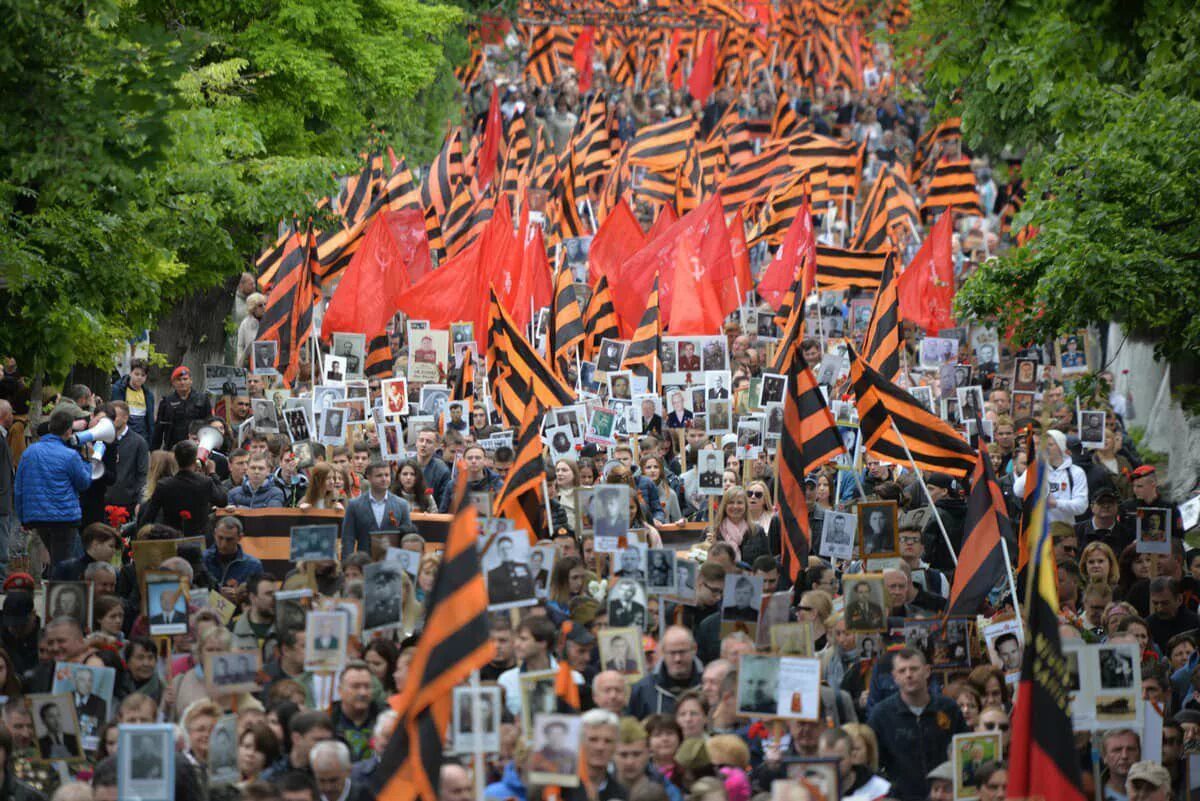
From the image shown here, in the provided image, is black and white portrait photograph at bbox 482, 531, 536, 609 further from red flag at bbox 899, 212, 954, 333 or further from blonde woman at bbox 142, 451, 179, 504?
red flag at bbox 899, 212, 954, 333

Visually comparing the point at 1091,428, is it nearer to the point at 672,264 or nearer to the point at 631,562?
the point at 672,264

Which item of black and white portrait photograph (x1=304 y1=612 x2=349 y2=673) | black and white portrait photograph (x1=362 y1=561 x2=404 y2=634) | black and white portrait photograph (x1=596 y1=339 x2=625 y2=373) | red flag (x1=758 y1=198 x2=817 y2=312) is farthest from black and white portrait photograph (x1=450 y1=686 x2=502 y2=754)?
red flag (x1=758 y1=198 x2=817 y2=312)

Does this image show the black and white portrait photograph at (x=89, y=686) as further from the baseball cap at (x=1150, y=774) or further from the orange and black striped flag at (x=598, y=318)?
the orange and black striped flag at (x=598, y=318)

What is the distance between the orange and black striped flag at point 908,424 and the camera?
16.6 m

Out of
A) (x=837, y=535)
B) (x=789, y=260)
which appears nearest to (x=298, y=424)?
(x=837, y=535)

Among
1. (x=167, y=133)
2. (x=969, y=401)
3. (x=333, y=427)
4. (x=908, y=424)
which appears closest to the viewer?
(x=167, y=133)

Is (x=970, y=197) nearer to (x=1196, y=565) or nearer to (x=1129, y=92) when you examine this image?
(x=1129, y=92)

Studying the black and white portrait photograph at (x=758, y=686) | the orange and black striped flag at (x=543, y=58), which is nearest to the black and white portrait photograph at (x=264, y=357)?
the black and white portrait photograph at (x=758, y=686)

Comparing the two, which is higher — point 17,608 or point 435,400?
point 435,400

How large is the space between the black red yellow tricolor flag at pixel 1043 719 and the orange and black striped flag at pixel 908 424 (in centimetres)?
585

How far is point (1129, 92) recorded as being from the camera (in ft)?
65.0

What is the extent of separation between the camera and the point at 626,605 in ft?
45.1

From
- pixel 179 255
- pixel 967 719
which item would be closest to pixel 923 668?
pixel 967 719

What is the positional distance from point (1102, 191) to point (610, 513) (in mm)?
5098
